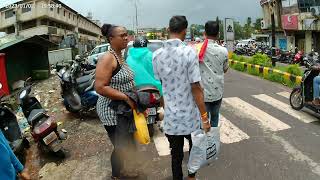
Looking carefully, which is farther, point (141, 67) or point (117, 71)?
point (141, 67)

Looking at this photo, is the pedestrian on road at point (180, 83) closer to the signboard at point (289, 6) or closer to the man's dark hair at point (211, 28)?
the man's dark hair at point (211, 28)

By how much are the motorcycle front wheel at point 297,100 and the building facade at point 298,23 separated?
26749 mm

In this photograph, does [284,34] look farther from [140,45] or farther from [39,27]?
[140,45]

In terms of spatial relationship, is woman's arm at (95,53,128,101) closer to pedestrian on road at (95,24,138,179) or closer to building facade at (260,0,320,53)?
pedestrian on road at (95,24,138,179)

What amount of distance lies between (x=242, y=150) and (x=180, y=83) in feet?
7.76

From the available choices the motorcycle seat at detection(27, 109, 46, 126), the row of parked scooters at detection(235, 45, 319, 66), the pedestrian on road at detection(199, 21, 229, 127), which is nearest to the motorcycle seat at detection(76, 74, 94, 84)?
the motorcycle seat at detection(27, 109, 46, 126)

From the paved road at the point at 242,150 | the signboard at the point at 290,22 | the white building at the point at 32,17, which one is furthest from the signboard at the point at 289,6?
the paved road at the point at 242,150

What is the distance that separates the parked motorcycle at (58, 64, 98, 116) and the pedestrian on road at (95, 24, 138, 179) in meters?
3.44

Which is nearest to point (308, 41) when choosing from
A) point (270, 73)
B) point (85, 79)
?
point (270, 73)

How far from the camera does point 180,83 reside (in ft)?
11.9

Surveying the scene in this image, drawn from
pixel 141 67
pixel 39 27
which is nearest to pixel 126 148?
pixel 141 67

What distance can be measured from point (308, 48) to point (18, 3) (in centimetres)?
3498

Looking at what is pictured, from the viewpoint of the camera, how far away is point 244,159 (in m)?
5.17

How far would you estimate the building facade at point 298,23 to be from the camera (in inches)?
1313
